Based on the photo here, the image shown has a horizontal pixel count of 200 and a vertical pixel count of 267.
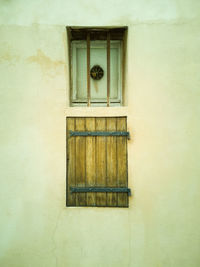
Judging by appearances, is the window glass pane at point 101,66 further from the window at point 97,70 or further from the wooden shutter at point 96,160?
the wooden shutter at point 96,160

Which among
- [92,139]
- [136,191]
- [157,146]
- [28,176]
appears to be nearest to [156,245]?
[136,191]

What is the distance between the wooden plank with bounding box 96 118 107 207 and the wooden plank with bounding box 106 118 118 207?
5cm

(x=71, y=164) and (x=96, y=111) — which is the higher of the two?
(x=96, y=111)

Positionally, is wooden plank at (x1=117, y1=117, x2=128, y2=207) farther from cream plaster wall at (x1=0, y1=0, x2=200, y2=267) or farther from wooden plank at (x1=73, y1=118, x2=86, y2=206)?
wooden plank at (x1=73, y1=118, x2=86, y2=206)

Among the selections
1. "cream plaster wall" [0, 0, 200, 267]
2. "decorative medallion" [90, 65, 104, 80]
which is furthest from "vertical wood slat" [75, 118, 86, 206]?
"decorative medallion" [90, 65, 104, 80]

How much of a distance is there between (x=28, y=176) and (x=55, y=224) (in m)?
0.66

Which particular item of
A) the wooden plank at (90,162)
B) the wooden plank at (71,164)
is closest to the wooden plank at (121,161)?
the wooden plank at (90,162)

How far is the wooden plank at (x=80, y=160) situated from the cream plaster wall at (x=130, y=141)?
0.46 ft

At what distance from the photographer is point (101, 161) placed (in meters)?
2.35

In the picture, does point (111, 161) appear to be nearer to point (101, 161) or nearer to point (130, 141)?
point (101, 161)

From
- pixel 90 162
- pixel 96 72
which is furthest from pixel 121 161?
pixel 96 72

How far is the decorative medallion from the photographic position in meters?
2.50

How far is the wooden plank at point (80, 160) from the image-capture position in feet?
7.69

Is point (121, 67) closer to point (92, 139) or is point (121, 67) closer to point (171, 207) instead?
point (92, 139)
